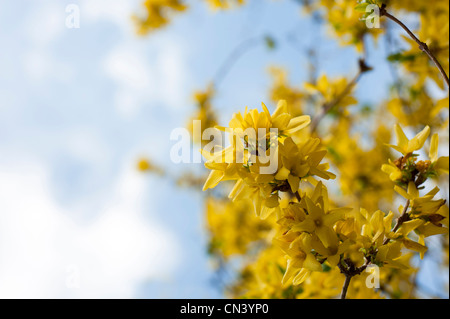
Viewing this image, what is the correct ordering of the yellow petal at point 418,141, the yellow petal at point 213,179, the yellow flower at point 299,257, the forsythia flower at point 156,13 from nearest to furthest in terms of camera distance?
the yellow flower at point 299,257, the yellow petal at point 213,179, the yellow petal at point 418,141, the forsythia flower at point 156,13

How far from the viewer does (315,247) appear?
1.08 metres

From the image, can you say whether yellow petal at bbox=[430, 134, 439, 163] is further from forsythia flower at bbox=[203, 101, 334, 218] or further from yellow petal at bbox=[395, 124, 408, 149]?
forsythia flower at bbox=[203, 101, 334, 218]

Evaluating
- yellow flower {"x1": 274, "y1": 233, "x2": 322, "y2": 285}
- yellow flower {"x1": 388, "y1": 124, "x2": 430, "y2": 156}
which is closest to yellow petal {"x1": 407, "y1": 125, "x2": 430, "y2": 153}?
yellow flower {"x1": 388, "y1": 124, "x2": 430, "y2": 156}

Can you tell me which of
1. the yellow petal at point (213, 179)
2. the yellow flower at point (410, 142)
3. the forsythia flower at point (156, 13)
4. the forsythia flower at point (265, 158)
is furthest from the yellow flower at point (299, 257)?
the forsythia flower at point (156, 13)

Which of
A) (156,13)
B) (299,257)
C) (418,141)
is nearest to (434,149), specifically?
(418,141)

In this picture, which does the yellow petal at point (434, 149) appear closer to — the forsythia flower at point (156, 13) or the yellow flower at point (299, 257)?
the yellow flower at point (299, 257)

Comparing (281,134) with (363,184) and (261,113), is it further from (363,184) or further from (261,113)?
(363,184)

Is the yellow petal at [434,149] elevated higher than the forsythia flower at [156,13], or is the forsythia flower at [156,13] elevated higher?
the forsythia flower at [156,13]

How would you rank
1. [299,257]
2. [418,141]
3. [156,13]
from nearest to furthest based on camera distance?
[299,257] < [418,141] < [156,13]

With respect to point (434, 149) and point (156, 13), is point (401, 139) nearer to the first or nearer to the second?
point (434, 149)

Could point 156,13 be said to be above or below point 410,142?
above
